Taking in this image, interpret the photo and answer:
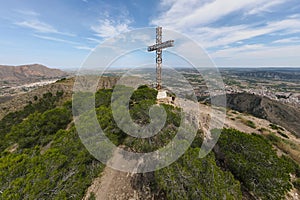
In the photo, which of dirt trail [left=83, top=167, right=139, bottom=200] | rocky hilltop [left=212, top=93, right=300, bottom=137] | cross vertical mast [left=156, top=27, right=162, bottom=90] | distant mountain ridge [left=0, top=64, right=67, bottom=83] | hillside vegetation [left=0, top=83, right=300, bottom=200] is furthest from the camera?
distant mountain ridge [left=0, top=64, right=67, bottom=83]

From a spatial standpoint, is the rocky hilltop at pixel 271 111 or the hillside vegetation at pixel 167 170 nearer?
the hillside vegetation at pixel 167 170

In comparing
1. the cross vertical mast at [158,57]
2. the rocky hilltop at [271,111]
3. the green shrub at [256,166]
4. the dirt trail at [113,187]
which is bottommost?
the rocky hilltop at [271,111]

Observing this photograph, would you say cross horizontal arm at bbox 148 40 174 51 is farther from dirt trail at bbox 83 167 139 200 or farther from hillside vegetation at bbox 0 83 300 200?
dirt trail at bbox 83 167 139 200

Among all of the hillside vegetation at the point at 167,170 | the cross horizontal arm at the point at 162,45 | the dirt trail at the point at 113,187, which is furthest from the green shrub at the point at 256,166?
the cross horizontal arm at the point at 162,45

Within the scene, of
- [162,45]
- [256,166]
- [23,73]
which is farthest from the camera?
[23,73]

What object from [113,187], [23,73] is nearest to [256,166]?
[113,187]

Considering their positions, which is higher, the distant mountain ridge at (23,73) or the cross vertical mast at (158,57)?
the cross vertical mast at (158,57)

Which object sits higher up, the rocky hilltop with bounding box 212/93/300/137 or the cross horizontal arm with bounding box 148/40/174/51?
the cross horizontal arm with bounding box 148/40/174/51

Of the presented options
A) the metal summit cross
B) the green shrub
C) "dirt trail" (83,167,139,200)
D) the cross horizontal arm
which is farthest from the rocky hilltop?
"dirt trail" (83,167,139,200)

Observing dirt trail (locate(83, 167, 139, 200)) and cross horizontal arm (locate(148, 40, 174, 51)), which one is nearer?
dirt trail (locate(83, 167, 139, 200))

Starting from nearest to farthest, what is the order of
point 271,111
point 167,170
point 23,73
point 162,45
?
point 167,170
point 162,45
point 271,111
point 23,73

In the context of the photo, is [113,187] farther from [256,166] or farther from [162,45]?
[162,45]

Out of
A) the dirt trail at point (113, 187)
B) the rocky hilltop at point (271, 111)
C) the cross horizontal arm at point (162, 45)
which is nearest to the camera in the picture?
the dirt trail at point (113, 187)

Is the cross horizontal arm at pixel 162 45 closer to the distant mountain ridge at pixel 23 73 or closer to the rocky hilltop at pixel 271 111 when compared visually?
the rocky hilltop at pixel 271 111
